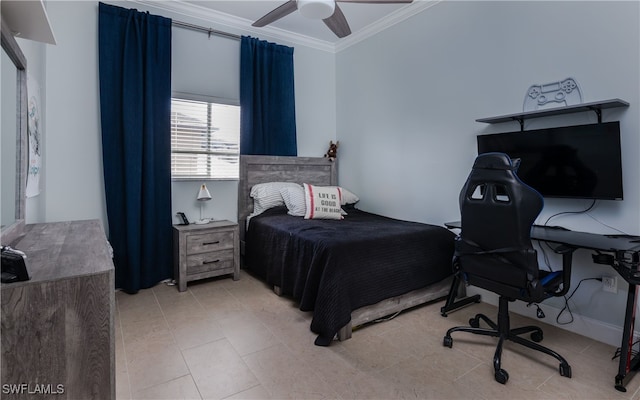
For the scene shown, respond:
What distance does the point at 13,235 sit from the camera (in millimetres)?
1479

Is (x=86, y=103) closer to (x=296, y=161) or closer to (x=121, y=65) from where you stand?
(x=121, y=65)

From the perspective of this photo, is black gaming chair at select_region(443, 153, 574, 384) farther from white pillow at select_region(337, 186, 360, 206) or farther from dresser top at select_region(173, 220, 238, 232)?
dresser top at select_region(173, 220, 238, 232)

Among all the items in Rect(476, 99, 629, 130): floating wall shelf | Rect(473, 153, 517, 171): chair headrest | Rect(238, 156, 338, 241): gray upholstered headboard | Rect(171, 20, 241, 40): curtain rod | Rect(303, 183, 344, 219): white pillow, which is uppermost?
Rect(171, 20, 241, 40): curtain rod

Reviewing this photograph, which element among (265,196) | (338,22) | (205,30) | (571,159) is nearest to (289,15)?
(205,30)

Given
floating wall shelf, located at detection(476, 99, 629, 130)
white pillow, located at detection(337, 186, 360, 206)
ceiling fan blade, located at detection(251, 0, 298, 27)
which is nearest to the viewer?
floating wall shelf, located at detection(476, 99, 629, 130)

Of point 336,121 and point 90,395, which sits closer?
point 90,395

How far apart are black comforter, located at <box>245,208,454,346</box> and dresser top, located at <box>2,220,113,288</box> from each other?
1328mm

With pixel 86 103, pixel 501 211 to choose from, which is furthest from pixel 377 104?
pixel 86 103

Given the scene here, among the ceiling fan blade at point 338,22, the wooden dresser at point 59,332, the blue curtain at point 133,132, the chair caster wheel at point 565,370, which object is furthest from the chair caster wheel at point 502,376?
the blue curtain at point 133,132

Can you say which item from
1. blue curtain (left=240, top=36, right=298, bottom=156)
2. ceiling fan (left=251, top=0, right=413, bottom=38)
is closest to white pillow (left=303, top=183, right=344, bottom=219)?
blue curtain (left=240, top=36, right=298, bottom=156)

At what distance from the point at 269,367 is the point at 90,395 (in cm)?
105

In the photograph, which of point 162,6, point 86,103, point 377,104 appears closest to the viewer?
point 86,103

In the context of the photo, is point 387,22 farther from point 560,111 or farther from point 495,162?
point 495,162

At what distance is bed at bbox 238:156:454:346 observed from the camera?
224 cm
